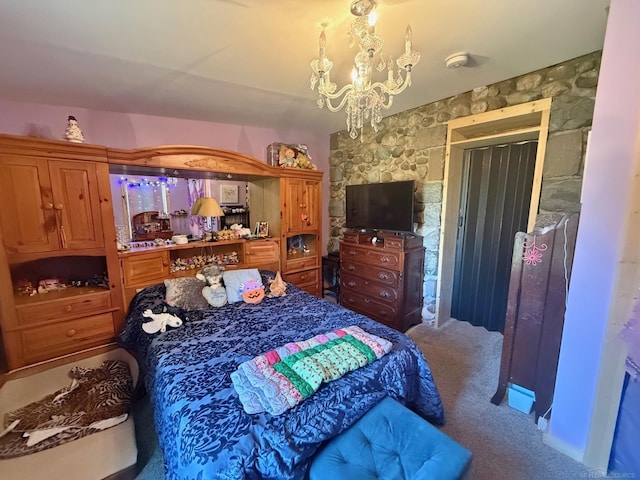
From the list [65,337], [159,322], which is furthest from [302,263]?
[65,337]

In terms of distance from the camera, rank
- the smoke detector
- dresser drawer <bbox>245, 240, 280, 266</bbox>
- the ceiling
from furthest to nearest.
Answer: dresser drawer <bbox>245, 240, 280, 266</bbox>, the smoke detector, the ceiling

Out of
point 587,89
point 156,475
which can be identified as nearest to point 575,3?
point 587,89

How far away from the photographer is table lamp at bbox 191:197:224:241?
2.78 meters

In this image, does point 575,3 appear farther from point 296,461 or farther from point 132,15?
point 296,461

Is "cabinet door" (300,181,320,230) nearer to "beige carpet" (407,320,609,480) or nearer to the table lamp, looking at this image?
the table lamp

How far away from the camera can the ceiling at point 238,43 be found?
1358 millimetres

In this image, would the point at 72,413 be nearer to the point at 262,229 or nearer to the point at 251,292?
the point at 251,292

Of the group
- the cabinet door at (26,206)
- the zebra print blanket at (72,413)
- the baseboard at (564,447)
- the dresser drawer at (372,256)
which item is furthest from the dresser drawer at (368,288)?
the cabinet door at (26,206)

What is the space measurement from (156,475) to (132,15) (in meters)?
2.45

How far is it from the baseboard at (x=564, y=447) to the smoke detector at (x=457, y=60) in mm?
2460

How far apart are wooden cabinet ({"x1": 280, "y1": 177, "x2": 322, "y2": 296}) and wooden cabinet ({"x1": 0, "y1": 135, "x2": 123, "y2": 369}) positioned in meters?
1.67

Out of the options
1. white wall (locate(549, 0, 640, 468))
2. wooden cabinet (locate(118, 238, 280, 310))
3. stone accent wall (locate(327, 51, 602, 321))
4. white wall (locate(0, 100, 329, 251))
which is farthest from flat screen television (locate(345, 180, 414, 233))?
white wall (locate(549, 0, 640, 468))

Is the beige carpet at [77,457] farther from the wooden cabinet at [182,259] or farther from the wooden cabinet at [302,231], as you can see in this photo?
the wooden cabinet at [302,231]

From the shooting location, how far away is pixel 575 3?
4.41ft
